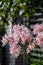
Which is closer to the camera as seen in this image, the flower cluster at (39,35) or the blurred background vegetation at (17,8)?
the flower cluster at (39,35)

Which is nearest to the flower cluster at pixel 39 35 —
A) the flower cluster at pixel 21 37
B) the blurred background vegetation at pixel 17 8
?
the flower cluster at pixel 21 37

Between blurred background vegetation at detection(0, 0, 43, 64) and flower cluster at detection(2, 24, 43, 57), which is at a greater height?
blurred background vegetation at detection(0, 0, 43, 64)

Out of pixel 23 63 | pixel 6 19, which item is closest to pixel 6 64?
pixel 23 63

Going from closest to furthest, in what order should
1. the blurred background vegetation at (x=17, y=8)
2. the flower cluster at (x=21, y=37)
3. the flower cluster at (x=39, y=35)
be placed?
1. the flower cluster at (x=39, y=35)
2. the flower cluster at (x=21, y=37)
3. the blurred background vegetation at (x=17, y=8)

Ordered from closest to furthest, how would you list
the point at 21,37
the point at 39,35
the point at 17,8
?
1. the point at 39,35
2. the point at 21,37
3. the point at 17,8

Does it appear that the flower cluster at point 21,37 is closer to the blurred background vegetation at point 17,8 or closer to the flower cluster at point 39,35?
the flower cluster at point 39,35

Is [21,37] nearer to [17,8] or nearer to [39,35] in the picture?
[39,35]

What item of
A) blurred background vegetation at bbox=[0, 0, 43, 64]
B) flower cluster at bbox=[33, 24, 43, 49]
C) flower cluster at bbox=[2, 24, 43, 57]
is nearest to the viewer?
flower cluster at bbox=[33, 24, 43, 49]

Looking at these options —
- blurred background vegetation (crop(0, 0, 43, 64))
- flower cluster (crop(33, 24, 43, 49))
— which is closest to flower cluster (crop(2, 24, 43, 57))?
flower cluster (crop(33, 24, 43, 49))

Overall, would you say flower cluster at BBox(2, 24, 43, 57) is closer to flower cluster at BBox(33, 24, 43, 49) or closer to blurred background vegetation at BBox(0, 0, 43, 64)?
flower cluster at BBox(33, 24, 43, 49)

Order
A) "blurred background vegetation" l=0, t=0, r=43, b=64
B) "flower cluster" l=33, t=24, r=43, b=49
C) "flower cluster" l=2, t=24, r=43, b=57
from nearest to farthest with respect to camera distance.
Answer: "flower cluster" l=33, t=24, r=43, b=49, "flower cluster" l=2, t=24, r=43, b=57, "blurred background vegetation" l=0, t=0, r=43, b=64

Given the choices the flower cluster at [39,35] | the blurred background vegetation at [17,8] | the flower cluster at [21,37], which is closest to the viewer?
the flower cluster at [39,35]

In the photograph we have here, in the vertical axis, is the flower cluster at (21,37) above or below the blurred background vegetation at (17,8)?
below

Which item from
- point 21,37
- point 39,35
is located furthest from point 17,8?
point 39,35
